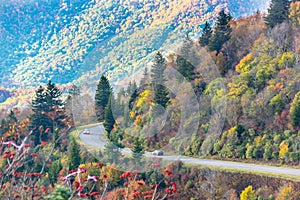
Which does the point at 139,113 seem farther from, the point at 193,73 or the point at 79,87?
the point at 79,87

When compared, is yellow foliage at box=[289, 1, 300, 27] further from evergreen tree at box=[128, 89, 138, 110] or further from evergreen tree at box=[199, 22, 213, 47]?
evergreen tree at box=[128, 89, 138, 110]

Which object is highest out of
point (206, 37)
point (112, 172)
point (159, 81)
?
point (206, 37)

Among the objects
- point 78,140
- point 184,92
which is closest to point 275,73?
point 184,92

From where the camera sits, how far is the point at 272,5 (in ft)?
100.0

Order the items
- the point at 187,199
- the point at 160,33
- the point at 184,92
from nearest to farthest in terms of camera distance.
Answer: the point at 187,199 → the point at 184,92 → the point at 160,33

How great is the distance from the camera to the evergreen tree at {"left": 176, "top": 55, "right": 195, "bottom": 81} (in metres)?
29.3

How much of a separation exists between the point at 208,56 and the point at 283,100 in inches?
242

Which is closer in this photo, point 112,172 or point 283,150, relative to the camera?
point 283,150

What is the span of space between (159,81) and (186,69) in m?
1.42

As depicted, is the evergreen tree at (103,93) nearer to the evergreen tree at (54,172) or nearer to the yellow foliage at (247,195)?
the evergreen tree at (54,172)

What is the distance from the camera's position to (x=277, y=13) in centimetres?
2970

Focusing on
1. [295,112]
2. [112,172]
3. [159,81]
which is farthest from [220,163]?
[159,81]

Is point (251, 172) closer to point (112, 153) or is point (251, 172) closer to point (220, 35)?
point (112, 153)

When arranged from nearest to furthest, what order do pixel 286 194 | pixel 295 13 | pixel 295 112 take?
1. pixel 286 194
2. pixel 295 112
3. pixel 295 13
